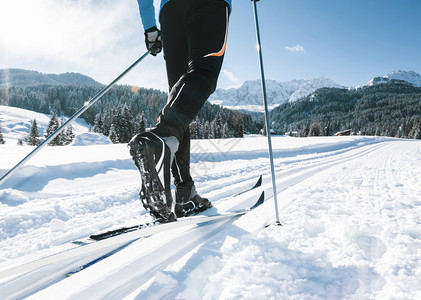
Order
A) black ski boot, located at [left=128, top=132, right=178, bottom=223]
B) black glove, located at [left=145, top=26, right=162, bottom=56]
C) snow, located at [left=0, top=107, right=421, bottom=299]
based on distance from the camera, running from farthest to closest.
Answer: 1. black glove, located at [left=145, top=26, right=162, bottom=56]
2. black ski boot, located at [left=128, top=132, right=178, bottom=223]
3. snow, located at [left=0, top=107, right=421, bottom=299]

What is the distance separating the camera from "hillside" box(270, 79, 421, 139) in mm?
114625

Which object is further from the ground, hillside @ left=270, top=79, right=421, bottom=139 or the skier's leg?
hillside @ left=270, top=79, right=421, bottom=139

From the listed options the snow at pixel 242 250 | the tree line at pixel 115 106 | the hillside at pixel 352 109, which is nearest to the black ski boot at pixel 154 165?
the snow at pixel 242 250

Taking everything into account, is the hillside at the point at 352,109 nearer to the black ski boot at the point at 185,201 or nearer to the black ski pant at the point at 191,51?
the black ski boot at the point at 185,201

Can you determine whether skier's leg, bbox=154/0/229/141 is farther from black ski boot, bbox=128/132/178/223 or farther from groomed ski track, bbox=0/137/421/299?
groomed ski track, bbox=0/137/421/299

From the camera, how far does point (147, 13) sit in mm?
1533

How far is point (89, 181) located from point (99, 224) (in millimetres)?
1334

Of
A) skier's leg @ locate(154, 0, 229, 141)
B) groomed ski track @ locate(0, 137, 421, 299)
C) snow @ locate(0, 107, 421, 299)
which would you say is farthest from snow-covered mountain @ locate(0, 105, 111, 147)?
skier's leg @ locate(154, 0, 229, 141)

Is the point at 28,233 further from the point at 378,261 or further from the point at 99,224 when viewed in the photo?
the point at 378,261

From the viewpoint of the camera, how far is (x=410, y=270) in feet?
2.73

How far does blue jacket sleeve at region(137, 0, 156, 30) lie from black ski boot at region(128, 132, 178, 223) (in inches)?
40.2

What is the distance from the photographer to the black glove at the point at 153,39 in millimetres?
1673

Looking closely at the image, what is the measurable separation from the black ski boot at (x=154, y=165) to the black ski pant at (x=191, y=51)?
0.22 ft

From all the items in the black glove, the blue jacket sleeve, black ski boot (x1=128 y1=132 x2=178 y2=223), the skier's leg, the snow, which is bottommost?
the snow
